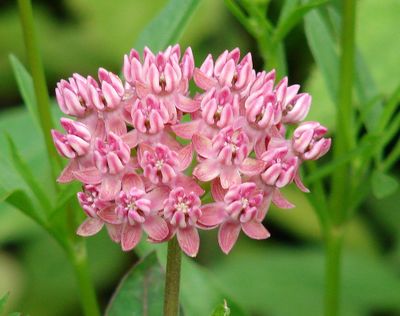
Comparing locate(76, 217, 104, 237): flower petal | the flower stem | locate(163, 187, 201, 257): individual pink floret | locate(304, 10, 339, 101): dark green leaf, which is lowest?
the flower stem

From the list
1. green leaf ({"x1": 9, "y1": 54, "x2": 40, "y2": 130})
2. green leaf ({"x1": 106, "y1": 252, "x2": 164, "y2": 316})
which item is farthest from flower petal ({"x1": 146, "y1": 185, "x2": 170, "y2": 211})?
green leaf ({"x1": 9, "y1": 54, "x2": 40, "y2": 130})

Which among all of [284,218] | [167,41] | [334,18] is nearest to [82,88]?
[167,41]

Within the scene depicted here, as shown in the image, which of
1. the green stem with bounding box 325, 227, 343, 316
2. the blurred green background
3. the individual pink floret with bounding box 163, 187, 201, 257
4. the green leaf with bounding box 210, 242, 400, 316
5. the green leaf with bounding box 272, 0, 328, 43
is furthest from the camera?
the green leaf with bounding box 210, 242, 400, 316

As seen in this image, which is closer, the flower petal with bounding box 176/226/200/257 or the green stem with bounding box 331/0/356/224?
the flower petal with bounding box 176/226/200/257

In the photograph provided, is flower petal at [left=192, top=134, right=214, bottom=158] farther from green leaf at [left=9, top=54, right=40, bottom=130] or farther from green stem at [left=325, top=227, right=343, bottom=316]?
green stem at [left=325, top=227, right=343, bottom=316]

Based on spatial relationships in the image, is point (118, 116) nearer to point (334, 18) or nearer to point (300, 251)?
point (334, 18)

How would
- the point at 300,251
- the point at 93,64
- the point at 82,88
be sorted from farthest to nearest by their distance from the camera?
the point at 93,64
the point at 300,251
the point at 82,88

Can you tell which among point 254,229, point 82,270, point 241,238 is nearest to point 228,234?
point 254,229

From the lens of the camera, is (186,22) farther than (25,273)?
No
